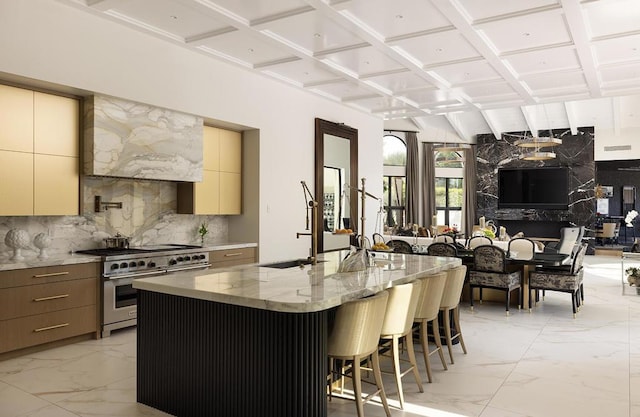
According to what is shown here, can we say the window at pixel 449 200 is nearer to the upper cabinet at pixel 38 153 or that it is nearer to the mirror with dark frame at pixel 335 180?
the mirror with dark frame at pixel 335 180

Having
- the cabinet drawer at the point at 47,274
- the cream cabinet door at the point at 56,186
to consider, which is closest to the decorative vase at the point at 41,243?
the cream cabinet door at the point at 56,186

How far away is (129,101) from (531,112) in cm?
1153

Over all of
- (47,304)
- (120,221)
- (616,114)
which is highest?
(616,114)

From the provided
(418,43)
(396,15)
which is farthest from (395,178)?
(396,15)

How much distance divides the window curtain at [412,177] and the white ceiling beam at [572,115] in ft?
13.5

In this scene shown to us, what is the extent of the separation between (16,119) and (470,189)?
13630mm

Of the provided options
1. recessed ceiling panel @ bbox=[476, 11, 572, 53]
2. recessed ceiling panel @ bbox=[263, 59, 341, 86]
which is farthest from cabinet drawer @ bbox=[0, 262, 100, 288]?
recessed ceiling panel @ bbox=[476, 11, 572, 53]

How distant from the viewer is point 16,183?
15.1ft

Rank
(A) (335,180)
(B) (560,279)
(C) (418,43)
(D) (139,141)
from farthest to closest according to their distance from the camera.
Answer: (A) (335,180)
(B) (560,279)
(C) (418,43)
(D) (139,141)

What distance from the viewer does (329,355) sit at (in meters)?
3.02

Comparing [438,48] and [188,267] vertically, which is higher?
[438,48]

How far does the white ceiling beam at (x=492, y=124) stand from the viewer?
13.8 metres

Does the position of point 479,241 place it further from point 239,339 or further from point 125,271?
point 239,339

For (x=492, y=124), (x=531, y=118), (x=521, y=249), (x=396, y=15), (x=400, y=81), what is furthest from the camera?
(x=492, y=124)
